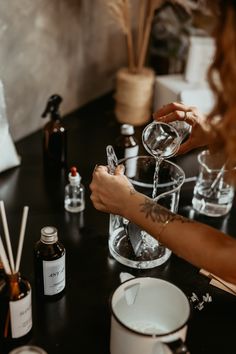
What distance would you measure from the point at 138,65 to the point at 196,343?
1096mm

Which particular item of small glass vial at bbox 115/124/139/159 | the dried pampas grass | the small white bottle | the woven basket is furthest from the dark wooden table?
the dried pampas grass

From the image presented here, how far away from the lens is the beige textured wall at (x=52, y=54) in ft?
5.11

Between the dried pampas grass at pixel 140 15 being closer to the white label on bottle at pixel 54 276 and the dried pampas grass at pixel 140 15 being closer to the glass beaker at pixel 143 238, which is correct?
the glass beaker at pixel 143 238

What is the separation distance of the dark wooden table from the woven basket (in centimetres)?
23

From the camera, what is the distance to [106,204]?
1.04 m

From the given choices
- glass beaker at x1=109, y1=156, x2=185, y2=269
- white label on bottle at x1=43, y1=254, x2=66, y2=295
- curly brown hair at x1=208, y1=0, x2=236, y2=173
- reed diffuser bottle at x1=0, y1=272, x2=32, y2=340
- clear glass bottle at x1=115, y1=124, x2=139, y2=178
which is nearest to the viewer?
curly brown hair at x1=208, y1=0, x2=236, y2=173

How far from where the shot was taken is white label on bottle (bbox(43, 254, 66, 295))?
1.00 m

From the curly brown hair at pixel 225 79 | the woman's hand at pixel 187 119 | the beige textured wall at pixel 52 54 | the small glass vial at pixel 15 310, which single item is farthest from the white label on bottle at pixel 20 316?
the beige textured wall at pixel 52 54

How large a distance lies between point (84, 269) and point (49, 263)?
0.16 metres

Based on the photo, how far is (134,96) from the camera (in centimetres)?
181

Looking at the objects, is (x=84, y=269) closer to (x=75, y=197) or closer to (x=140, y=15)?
(x=75, y=197)

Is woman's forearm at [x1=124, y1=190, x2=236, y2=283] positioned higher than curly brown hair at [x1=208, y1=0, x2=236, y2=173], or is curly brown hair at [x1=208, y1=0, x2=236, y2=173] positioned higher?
curly brown hair at [x1=208, y1=0, x2=236, y2=173]

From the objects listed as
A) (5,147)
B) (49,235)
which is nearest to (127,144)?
(5,147)

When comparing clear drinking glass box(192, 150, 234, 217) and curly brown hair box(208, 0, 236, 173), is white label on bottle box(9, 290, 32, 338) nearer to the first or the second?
curly brown hair box(208, 0, 236, 173)
